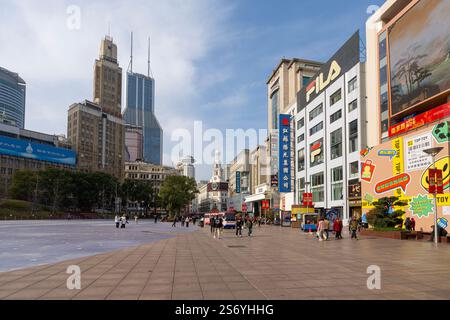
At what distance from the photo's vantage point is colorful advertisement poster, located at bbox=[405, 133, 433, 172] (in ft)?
96.1

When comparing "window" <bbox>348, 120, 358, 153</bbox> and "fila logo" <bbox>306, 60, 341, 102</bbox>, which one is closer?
"window" <bbox>348, 120, 358, 153</bbox>

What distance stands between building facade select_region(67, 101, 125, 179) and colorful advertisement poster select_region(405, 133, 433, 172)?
130307 mm

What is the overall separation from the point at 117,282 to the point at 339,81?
160ft

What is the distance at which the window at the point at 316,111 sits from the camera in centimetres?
6009

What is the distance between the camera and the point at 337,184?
52625 millimetres

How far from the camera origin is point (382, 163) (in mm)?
35656

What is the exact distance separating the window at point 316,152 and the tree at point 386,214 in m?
28.8

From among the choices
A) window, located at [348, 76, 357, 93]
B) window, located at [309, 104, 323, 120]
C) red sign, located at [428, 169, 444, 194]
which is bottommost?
red sign, located at [428, 169, 444, 194]

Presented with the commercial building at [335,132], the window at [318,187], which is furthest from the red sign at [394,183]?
the window at [318,187]

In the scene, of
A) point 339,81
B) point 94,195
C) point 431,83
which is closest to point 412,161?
point 431,83

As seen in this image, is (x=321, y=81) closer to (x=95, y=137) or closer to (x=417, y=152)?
(x=417, y=152)

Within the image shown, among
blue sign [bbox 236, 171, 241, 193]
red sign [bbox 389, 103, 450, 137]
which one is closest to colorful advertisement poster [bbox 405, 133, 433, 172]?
red sign [bbox 389, 103, 450, 137]

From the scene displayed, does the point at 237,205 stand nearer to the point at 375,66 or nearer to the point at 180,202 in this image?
the point at 180,202

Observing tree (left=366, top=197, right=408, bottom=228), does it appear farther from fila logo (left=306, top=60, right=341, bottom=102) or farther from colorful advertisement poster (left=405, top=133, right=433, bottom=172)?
fila logo (left=306, top=60, right=341, bottom=102)
